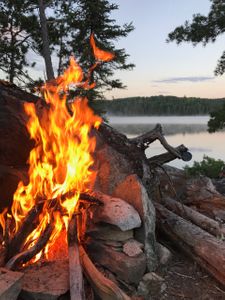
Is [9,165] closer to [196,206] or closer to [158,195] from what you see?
[158,195]

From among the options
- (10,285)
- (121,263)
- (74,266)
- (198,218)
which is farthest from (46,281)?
(198,218)

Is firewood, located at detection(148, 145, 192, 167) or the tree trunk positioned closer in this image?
firewood, located at detection(148, 145, 192, 167)

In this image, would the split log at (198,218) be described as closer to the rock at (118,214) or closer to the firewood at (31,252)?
the rock at (118,214)

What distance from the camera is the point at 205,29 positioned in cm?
1684

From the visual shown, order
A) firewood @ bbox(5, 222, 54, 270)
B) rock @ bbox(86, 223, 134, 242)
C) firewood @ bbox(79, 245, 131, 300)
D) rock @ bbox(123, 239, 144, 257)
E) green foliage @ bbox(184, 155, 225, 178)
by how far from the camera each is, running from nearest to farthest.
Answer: firewood @ bbox(79, 245, 131, 300)
firewood @ bbox(5, 222, 54, 270)
rock @ bbox(123, 239, 144, 257)
rock @ bbox(86, 223, 134, 242)
green foliage @ bbox(184, 155, 225, 178)

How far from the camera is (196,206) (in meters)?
7.40

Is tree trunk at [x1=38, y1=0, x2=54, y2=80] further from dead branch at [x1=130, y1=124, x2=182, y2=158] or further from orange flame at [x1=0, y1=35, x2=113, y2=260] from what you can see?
dead branch at [x1=130, y1=124, x2=182, y2=158]

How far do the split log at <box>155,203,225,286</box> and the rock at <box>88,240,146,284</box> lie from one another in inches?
32.8

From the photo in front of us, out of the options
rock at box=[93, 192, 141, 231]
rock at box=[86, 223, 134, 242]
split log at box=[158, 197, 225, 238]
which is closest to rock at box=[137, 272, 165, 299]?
rock at box=[86, 223, 134, 242]

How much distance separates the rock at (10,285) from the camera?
137 inches

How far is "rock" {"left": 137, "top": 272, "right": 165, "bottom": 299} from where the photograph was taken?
4.48m

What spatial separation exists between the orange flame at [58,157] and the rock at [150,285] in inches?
49.7

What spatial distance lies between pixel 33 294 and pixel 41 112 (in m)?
2.76

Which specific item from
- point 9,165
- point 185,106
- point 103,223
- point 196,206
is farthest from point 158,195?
point 185,106
